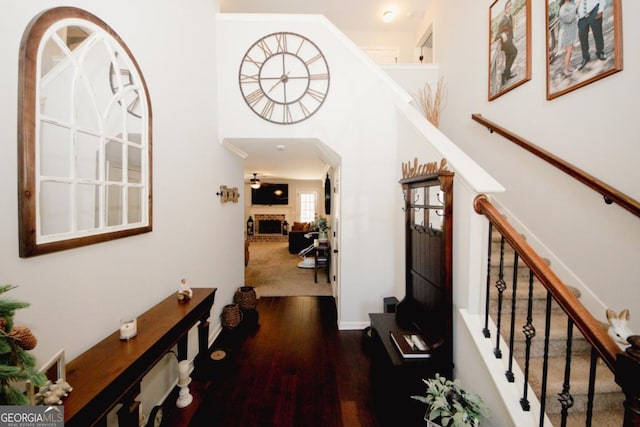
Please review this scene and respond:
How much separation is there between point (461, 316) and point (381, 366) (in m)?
0.77

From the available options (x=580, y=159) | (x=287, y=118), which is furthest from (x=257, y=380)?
(x=580, y=159)

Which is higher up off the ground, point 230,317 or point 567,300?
point 567,300

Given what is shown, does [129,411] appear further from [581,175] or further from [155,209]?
[581,175]

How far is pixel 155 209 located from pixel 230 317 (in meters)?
1.71

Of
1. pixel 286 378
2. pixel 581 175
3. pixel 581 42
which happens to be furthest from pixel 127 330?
pixel 581 42

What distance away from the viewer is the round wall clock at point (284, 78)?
2.94m

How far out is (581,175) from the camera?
5.71 ft

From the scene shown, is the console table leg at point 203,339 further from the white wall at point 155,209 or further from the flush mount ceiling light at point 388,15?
the flush mount ceiling light at point 388,15

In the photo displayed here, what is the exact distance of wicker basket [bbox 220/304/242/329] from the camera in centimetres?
295

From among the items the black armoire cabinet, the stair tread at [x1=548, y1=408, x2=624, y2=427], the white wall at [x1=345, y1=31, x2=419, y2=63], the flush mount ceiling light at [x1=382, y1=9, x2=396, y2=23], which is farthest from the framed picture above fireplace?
the stair tread at [x1=548, y1=408, x2=624, y2=427]

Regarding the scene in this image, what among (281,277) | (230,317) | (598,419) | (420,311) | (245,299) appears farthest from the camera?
(281,277)

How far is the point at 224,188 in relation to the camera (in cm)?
303

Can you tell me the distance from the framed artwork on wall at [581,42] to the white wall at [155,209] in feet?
Result: 10.3

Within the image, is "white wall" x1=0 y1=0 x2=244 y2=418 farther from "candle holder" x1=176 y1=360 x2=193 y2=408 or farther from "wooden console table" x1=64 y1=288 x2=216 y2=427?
"candle holder" x1=176 y1=360 x2=193 y2=408
